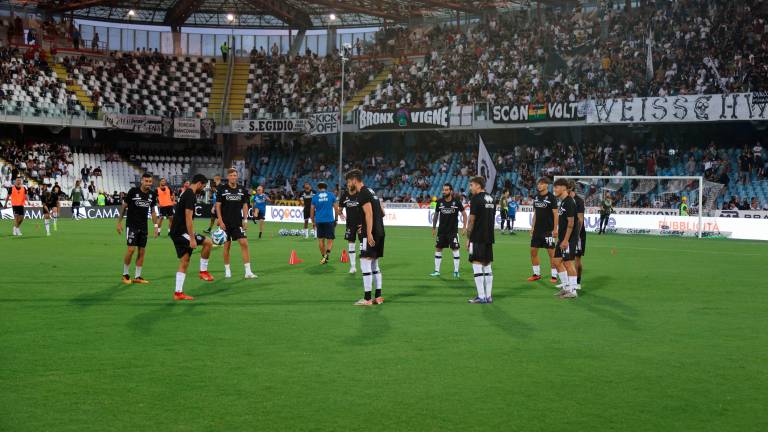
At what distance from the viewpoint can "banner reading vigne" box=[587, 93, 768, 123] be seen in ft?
126

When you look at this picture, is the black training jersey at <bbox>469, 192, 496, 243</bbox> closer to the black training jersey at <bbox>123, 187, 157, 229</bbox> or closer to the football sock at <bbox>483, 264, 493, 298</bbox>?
the football sock at <bbox>483, 264, 493, 298</bbox>

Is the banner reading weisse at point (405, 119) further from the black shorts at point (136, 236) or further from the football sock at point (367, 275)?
the football sock at point (367, 275)

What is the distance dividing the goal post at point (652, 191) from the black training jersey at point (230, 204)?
2290 centimetres

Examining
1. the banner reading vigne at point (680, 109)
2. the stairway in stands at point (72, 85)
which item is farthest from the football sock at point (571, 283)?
the stairway in stands at point (72, 85)

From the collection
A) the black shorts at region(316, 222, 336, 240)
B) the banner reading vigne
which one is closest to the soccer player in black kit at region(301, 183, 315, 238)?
the black shorts at region(316, 222, 336, 240)

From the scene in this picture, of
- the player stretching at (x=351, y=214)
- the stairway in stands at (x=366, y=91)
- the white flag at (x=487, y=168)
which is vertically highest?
the stairway in stands at (x=366, y=91)

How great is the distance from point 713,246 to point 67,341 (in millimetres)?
24501

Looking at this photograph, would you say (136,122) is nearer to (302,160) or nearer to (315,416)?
(302,160)

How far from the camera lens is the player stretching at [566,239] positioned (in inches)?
551

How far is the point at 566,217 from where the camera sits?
14.1m

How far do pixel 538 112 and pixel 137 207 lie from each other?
33.3 meters

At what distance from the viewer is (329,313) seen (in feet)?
39.0

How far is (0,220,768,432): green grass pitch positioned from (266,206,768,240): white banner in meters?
18.7

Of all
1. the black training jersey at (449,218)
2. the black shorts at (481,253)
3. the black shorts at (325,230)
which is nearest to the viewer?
the black shorts at (481,253)
